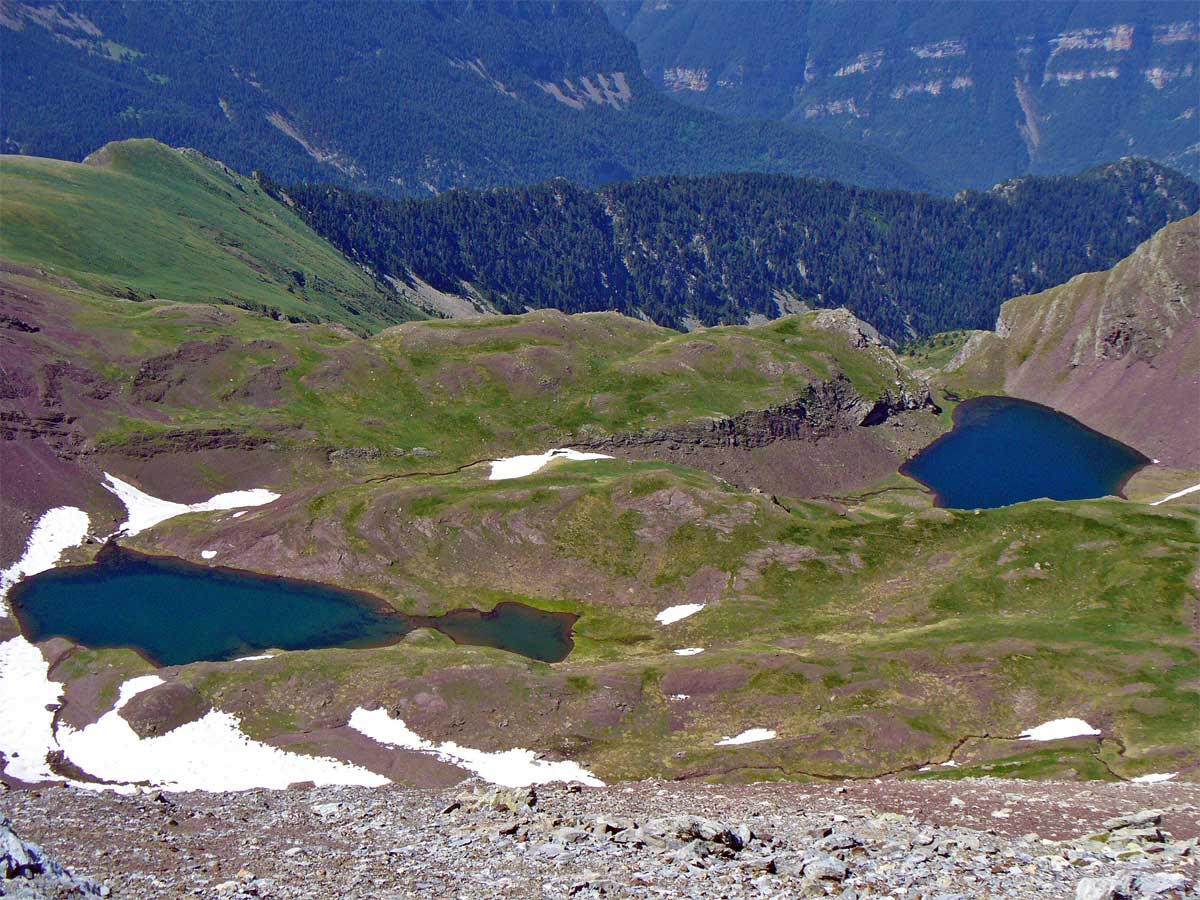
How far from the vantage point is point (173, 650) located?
10038 centimetres

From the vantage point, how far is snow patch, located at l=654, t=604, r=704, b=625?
109625 millimetres

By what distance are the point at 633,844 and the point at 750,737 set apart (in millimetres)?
37788

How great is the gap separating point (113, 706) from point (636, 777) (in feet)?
130

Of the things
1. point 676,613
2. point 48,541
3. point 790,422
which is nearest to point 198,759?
point 676,613

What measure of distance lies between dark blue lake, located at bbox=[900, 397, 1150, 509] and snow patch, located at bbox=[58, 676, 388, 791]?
105549mm

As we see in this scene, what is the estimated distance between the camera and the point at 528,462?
14250cm

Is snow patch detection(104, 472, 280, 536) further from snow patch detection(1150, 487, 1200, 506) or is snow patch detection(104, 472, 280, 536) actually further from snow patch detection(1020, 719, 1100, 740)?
snow patch detection(1150, 487, 1200, 506)

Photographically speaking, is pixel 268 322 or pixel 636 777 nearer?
pixel 636 777

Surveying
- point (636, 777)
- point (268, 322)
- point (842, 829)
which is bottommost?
point (636, 777)

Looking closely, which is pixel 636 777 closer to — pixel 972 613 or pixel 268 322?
pixel 972 613

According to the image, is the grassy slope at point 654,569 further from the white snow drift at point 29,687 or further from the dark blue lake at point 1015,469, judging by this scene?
the dark blue lake at point 1015,469

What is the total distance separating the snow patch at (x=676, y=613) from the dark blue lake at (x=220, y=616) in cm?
855

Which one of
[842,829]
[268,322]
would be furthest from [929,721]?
[268,322]

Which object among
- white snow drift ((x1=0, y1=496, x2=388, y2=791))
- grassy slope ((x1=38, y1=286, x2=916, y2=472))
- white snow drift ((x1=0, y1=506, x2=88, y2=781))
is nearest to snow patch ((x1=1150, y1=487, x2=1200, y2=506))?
grassy slope ((x1=38, y1=286, x2=916, y2=472))
